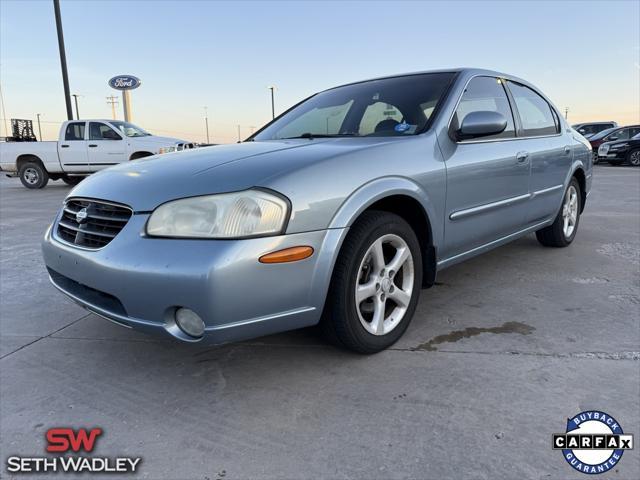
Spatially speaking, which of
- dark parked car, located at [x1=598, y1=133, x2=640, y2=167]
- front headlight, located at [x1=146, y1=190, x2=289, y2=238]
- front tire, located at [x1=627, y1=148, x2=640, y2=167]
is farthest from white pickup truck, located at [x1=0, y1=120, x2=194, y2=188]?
front tire, located at [x1=627, y1=148, x2=640, y2=167]

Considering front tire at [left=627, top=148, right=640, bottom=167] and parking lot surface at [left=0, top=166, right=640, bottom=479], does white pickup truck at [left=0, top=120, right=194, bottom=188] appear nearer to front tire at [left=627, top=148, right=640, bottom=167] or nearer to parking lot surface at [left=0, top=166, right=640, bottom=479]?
parking lot surface at [left=0, top=166, right=640, bottom=479]

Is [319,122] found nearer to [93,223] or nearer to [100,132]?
[93,223]

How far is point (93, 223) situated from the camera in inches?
86.7

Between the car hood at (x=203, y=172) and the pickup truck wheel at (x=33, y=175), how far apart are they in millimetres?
12010

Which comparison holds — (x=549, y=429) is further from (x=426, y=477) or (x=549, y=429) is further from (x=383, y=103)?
(x=383, y=103)

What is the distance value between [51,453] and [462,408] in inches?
62.9

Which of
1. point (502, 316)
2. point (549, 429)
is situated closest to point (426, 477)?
point (549, 429)

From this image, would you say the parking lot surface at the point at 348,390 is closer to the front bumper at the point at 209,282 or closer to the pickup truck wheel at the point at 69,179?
the front bumper at the point at 209,282

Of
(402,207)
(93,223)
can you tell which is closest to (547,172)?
(402,207)

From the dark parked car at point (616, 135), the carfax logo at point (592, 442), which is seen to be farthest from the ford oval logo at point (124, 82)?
the carfax logo at point (592, 442)

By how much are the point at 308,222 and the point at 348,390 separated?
771mm

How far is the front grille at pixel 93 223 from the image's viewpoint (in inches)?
82.3

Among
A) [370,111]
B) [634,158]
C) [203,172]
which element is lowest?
[634,158]

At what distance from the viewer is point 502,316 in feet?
9.52
